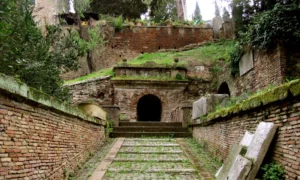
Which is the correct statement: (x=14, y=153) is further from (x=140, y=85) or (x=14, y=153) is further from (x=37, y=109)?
(x=140, y=85)

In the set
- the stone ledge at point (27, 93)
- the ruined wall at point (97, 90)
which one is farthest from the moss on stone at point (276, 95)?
the ruined wall at point (97, 90)

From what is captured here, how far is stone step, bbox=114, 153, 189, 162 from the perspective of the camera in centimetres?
686

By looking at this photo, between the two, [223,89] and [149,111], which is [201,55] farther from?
[149,111]

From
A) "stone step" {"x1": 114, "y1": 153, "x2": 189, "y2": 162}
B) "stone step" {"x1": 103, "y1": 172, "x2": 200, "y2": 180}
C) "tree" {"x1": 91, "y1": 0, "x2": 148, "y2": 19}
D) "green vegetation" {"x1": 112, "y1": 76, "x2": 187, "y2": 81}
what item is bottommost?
"stone step" {"x1": 103, "y1": 172, "x2": 200, "y2": 180}

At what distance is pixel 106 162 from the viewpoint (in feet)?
21.9

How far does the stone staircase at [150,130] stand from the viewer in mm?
10469

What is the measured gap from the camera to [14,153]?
3.28 meters

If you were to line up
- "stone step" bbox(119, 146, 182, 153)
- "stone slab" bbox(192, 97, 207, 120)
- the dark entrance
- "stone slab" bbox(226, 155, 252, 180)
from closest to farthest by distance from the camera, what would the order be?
"stone slab" bbox(226, 155, 252, 180) → "stone step" bbox(119, 146, 182, 153) → "stone slab" bbox(192, 97, 207, 120) → the dark entrance

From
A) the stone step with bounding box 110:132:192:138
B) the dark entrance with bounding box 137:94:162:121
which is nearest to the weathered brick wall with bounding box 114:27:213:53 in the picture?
the dark entrance with bounding box 137:94:162:121

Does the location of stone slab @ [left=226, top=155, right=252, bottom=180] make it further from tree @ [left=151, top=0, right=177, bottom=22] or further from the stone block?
tree @ [left=151, top=0, right=177, bottom=22]

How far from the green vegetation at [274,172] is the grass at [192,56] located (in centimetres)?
1259

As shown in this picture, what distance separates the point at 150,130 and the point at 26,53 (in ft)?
19.1

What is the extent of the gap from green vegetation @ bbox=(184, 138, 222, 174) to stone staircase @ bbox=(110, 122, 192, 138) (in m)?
1.10

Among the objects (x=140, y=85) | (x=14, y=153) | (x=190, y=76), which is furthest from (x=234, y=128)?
(x=190, y=76)
